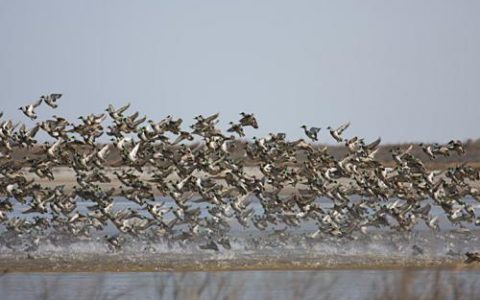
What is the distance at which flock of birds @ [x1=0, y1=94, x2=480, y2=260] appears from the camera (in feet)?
86.5

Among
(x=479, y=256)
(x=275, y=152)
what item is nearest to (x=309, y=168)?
(x=275, y=152)

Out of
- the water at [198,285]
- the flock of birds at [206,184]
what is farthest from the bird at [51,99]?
the water at [198,285]

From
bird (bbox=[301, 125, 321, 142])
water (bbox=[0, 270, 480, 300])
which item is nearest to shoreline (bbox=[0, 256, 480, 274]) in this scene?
water (bbox=[0, 270, 480, 300])

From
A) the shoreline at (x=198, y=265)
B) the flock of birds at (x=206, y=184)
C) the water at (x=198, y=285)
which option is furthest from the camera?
the flock of birds at (x=206, y=184)

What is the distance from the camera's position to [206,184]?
28094mm

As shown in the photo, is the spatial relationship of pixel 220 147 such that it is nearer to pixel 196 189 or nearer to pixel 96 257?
pixel 196 189

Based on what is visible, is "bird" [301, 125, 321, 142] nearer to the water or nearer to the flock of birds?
the flock of birds

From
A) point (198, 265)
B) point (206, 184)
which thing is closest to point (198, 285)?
point (198, 265)

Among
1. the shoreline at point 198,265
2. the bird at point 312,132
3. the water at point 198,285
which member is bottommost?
the shoreline at point 198,265

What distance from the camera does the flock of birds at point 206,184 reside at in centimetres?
2636

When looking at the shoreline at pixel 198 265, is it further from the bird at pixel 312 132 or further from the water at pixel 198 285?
the bird at pixel 312 132

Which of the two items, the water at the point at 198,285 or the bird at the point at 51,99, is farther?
the bird at the point at 51,99

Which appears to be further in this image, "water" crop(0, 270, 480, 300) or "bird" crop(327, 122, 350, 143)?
"bird" crop(327, 122, 350, 143)

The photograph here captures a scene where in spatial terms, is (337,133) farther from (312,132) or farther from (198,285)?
(198,285)
